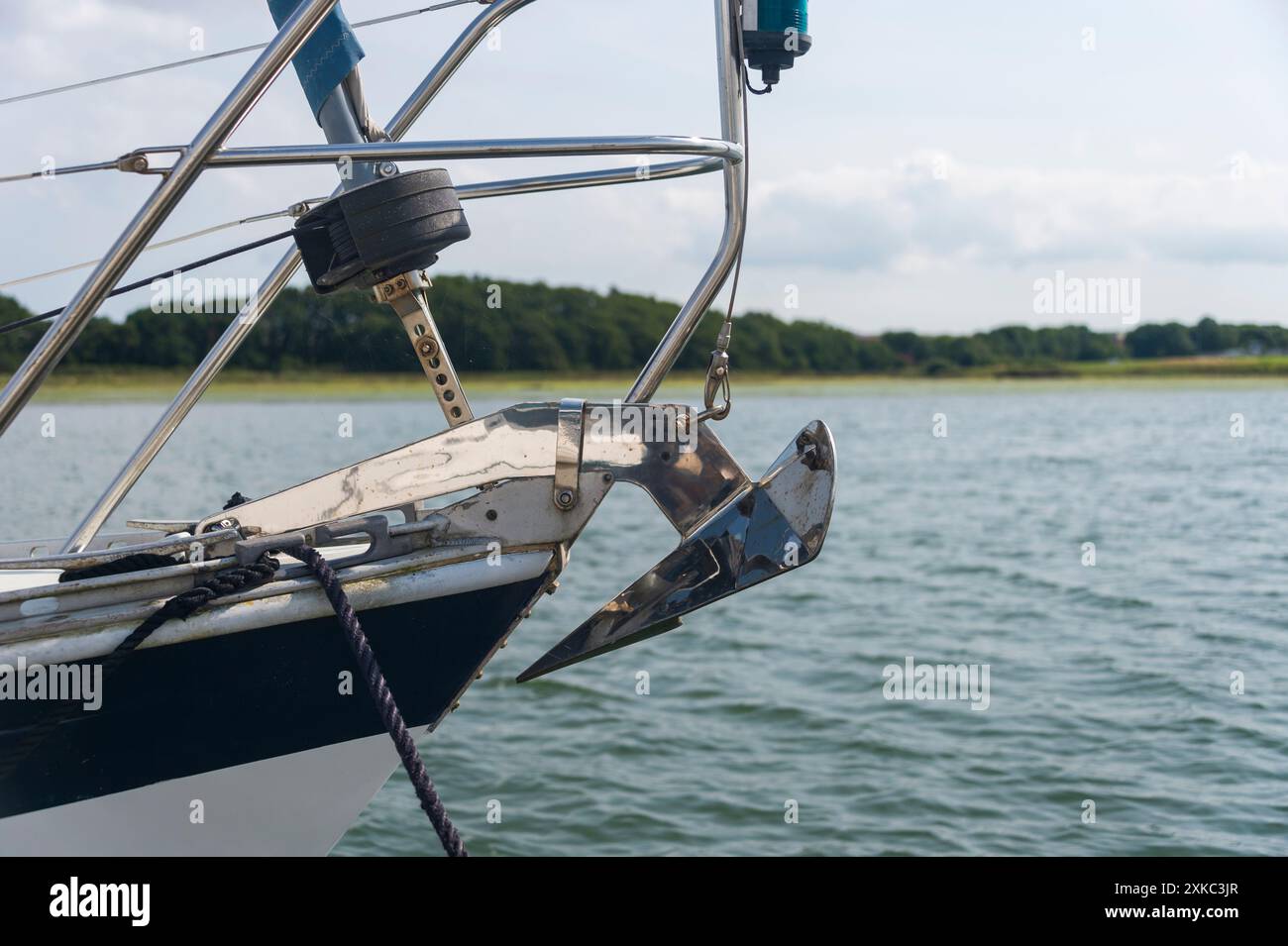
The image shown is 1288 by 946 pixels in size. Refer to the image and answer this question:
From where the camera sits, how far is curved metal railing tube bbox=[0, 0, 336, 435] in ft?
8.21

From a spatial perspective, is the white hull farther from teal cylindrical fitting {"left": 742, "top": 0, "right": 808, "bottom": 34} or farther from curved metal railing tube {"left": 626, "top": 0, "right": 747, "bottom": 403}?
teal cylindrical fitting {"left": 742, "top": 0, "right": 808, "bottom": 34}

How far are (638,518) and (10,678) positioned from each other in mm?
15199

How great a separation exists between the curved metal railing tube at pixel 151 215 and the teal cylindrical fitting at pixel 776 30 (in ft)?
2.87

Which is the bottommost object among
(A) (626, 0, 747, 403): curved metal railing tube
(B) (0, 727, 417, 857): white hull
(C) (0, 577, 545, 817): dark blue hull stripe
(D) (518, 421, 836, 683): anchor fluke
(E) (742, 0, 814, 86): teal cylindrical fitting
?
(B) (0, 727, 417, 857): white hull

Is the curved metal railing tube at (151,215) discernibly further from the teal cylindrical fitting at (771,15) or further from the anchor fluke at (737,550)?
the anchor fluke at (737,550)

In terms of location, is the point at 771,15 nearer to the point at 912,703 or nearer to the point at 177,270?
the point at 177,270

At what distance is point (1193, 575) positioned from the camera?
11922 mm

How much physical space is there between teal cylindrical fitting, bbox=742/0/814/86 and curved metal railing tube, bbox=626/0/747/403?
33mm

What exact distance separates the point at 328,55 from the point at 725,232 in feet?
3.36

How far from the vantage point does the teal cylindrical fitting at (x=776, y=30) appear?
107 inches

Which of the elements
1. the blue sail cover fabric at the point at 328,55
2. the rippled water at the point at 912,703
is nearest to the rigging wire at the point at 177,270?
the blue sail cover fabric at the point at 328,55

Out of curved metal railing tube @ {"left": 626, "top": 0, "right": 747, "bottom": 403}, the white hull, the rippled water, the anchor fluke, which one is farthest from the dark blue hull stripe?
the rippled water

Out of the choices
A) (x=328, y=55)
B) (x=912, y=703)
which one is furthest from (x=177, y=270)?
(x=912, y=703)
